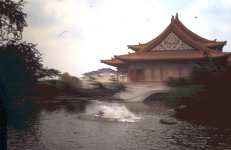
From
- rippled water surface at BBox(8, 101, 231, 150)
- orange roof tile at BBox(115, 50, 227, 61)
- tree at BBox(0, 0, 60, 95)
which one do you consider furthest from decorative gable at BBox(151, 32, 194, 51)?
tree at BBox(0, 0, 60, 95)

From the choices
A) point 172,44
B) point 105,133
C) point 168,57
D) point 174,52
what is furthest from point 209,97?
point 172,44

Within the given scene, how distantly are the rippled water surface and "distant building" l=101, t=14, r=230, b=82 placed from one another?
13613 millimetres

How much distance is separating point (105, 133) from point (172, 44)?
2167 centimetres

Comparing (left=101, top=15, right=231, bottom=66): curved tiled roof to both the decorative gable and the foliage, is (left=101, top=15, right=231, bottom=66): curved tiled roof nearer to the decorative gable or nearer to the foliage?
the decorative gable

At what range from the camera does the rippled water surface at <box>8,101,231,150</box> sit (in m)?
13.9

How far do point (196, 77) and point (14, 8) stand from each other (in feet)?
42.8

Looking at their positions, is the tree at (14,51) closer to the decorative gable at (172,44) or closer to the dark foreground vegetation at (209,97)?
the dark foreground vegetation at (209,97)

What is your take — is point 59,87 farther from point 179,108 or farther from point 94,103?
point 179,108

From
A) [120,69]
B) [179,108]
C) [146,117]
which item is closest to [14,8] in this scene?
[146,117]

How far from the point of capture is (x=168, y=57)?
3538cm

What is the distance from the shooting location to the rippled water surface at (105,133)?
1392 centimetres

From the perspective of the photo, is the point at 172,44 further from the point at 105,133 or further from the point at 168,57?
the point at 105,133

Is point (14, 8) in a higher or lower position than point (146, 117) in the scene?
higher

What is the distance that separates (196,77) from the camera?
80.1ft
